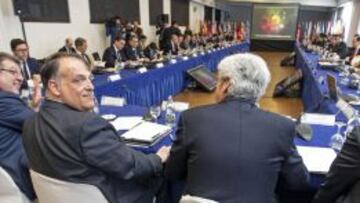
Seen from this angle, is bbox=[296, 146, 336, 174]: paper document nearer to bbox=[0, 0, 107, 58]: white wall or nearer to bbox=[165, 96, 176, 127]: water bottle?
bbox=[165, 96, 176, 127]: water bottle

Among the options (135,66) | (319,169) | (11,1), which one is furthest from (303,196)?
(11,1)

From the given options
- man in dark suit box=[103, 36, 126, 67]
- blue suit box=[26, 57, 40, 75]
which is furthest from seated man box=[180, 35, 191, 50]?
blue suit box=[26, 57, 40, 75]

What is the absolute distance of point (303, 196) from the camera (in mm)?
1676

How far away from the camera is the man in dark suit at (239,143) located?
114cm

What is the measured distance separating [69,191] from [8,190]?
0.42 m

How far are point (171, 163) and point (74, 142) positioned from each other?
43 cm

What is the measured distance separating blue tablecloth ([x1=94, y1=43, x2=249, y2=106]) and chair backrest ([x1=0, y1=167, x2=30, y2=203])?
2.00 m

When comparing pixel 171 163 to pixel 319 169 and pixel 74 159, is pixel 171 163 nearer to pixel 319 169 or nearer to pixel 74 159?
pixel 74 159

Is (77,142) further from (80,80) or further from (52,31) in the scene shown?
(52,31)

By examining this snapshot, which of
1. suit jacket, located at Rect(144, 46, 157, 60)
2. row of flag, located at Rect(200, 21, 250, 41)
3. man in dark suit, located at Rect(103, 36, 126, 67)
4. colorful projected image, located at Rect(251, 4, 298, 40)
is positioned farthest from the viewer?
colorful projected image, located at Rect(251, 4, 298, 40)

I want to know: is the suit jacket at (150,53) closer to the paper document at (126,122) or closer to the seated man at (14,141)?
the paper document at (126,122)

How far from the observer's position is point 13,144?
5.23ft

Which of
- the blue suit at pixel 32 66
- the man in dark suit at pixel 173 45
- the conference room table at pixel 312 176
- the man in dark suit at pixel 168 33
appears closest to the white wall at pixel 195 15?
the man in dark suit at pixel 168 33

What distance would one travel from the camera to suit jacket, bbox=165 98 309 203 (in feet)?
3.75
